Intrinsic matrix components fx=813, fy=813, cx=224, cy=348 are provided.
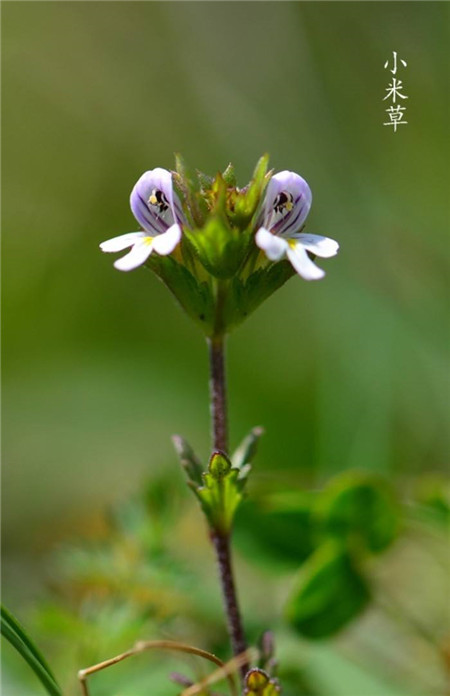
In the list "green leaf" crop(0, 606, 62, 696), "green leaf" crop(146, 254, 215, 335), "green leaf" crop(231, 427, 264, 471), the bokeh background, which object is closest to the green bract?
"green leaf" crop(146, 254, 215, 335)

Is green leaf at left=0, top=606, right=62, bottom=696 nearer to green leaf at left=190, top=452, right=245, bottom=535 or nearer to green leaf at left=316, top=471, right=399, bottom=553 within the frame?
green leaf at left=190, top=452, right=245, bottom=535

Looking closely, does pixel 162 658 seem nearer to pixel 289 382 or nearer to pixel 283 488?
pixel 283 488

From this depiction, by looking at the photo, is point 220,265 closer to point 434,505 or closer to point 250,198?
point 250,198

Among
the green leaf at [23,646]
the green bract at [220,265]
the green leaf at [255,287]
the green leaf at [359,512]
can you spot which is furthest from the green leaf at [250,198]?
the green leaf at [359,512]

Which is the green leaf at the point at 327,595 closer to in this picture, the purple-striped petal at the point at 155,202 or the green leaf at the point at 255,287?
the green leaf at the point at 255,287

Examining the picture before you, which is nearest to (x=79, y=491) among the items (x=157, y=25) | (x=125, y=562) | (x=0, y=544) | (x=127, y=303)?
(x=0, y=544)

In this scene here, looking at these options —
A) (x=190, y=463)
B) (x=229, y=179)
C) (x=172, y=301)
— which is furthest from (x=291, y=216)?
(x=172, y=301)
